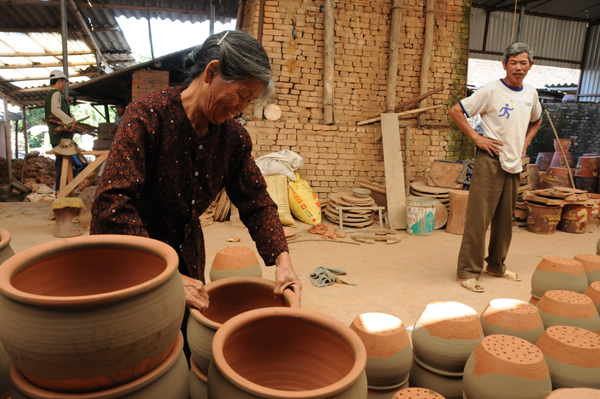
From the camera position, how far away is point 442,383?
67.0 inches

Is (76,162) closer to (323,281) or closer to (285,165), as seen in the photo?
(285,165)

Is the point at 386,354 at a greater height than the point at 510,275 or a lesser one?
greater

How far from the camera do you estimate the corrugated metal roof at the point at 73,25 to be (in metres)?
8.06

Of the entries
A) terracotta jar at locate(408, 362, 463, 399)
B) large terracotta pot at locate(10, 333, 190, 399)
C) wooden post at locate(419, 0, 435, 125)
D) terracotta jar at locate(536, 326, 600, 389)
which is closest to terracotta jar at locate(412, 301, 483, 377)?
terracotta jar at locate(408, 362, 463, 399)

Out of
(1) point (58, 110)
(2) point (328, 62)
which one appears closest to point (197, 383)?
(2) point (328, 62)

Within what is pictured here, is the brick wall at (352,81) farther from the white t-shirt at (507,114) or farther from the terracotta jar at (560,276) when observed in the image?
the terracotta jar at (560,276)

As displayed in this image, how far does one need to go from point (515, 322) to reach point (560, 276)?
91cm

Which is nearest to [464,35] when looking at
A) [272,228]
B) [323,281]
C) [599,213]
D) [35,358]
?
[599,213]

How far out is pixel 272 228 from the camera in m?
1.85

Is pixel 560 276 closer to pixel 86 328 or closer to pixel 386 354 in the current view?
pixel 386 354

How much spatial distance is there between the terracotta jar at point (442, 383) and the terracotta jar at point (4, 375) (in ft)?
4.97

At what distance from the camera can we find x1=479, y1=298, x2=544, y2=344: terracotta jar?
1.85m

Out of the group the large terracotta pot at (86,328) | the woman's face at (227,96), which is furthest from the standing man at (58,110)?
the large terracotta pot at (86,328)

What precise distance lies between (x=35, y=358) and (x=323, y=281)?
3.44m
